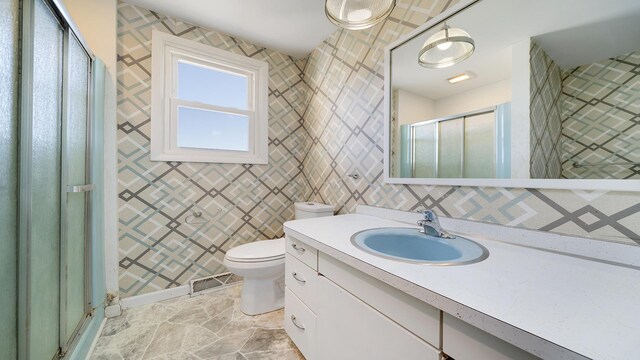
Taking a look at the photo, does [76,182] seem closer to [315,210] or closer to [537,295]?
[315,210]

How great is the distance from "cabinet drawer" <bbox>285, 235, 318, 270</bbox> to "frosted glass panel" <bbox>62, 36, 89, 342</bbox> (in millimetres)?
1099

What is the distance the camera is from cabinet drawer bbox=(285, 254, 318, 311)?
111cm

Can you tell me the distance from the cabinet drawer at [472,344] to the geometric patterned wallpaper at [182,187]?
188 cm

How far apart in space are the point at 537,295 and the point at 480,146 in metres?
0.73

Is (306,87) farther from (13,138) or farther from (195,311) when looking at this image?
(195,311)

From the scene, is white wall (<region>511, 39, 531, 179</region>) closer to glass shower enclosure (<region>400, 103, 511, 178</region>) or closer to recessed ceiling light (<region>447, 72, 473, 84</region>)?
glass shower enclosure (<region>400, 103, 511, 178</region>)

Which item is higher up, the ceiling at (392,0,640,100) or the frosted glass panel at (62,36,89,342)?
the ceiling at (392,0,640,100)

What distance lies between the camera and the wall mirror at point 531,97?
78 cm

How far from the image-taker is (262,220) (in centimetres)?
224

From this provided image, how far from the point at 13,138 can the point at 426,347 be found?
1.46 meters

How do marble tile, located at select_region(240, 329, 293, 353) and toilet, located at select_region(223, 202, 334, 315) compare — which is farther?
toilet, located at select_region(223, 202, 334, 315)

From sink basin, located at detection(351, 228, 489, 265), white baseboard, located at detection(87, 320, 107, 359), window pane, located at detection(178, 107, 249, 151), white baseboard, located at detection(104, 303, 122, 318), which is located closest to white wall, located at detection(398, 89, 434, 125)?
sink basin, located at detection(351, 228, 489, 265)

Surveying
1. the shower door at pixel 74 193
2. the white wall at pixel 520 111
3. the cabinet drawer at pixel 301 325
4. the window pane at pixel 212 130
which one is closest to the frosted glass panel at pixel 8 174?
the shower door at pixel 74 193

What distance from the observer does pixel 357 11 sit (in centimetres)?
101
